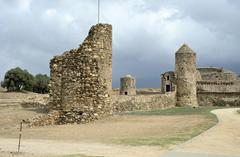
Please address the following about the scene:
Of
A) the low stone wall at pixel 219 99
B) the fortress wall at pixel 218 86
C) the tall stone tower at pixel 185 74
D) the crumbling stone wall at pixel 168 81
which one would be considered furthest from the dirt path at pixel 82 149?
the fortress wall at pixel 218 86

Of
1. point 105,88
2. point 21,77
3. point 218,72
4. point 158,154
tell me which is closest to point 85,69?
point 105,88

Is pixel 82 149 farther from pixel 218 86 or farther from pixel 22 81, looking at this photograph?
pixel 22 81

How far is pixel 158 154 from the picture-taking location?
40.9 feet

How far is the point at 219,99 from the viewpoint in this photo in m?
55.2

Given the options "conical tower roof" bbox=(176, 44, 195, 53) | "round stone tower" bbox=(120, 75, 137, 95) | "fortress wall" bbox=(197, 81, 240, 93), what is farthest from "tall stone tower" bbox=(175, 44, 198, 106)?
"round stone tower" bbox=(120, 75, 137, 95)

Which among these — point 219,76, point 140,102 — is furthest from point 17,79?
point 140,102

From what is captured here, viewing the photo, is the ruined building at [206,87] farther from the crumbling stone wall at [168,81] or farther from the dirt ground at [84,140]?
the dirt ground at [84,140]

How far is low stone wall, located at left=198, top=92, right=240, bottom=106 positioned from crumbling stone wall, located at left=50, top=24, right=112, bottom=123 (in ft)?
101

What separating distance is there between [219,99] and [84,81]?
32.9 metres

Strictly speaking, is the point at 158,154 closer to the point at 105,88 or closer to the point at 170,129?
the point at 170,129

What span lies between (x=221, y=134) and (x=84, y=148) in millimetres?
6730

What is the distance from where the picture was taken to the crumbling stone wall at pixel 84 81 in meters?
25.4

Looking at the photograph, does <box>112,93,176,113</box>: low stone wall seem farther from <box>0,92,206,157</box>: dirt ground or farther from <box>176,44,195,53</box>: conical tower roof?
<box>0,92,206,157</box>: dirt ground

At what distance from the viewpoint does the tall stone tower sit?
52156 mm
